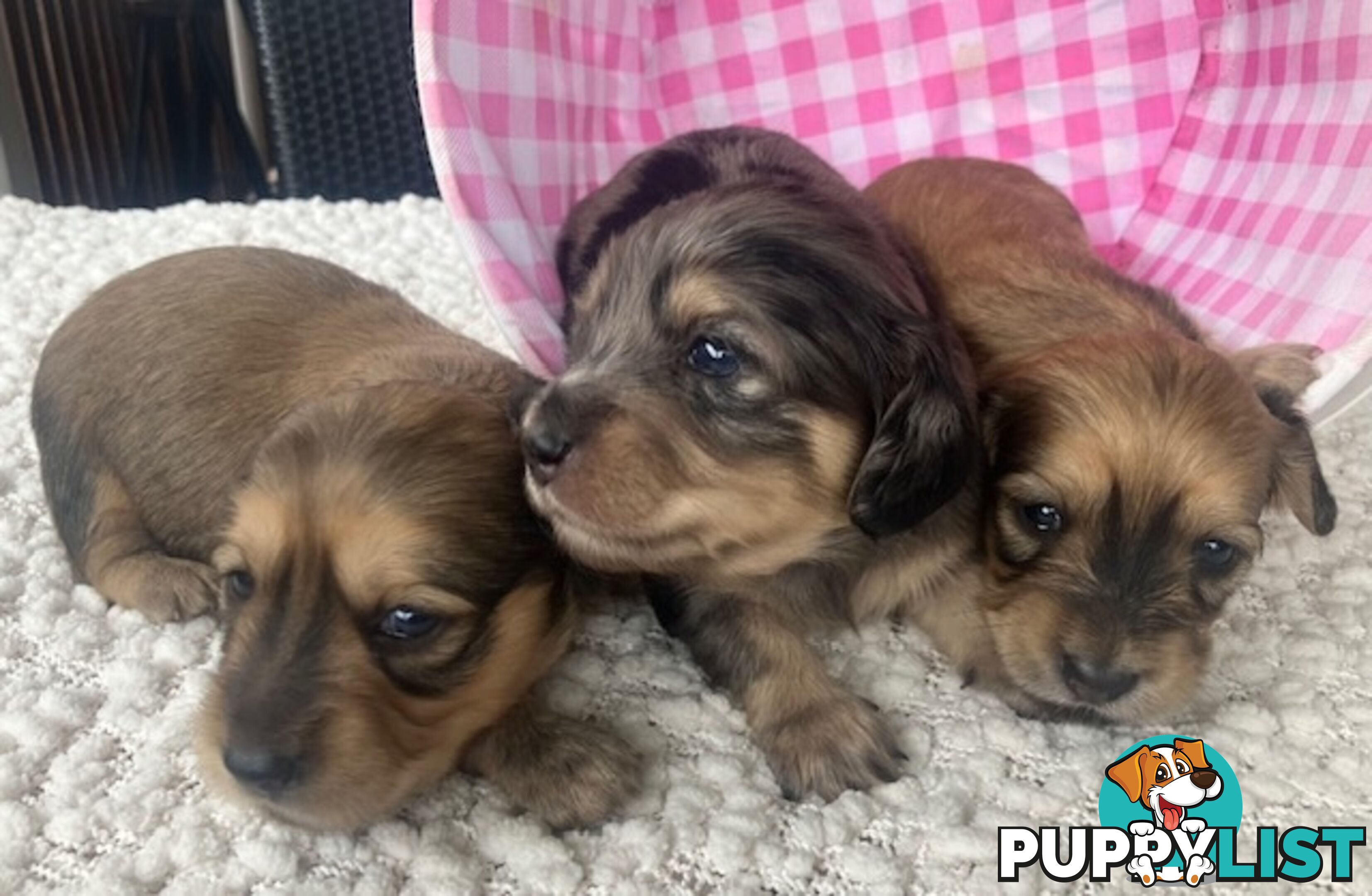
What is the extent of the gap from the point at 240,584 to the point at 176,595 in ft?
1.43

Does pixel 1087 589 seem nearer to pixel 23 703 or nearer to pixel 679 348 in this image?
pixel 679 348

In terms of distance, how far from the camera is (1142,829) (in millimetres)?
1782

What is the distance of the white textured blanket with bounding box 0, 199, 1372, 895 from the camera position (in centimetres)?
170

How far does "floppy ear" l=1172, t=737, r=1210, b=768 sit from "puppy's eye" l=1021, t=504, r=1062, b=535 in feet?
1.22

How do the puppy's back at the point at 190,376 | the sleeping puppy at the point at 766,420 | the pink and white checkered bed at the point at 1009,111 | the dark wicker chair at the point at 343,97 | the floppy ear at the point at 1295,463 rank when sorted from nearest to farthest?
1. the sleeping puppy at the point at 766,420
2. the floppy ear at the point at 1295,463
3. the puppy's back at the point at 190,376
4. the pink and white checkered bed at the point at 1009,111
5. the dark wicker chair at the point at 343,97

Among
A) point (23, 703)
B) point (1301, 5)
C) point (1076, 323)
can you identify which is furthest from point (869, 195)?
point (23, 703)

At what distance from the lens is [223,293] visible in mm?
2365

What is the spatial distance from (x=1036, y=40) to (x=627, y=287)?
1959 mm

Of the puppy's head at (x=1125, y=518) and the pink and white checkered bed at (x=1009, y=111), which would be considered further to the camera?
the pink and white checkered bed at (x=1009, y=111)

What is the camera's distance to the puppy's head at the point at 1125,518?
1.86 metres

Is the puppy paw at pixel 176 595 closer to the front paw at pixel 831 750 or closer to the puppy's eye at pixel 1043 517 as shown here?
the front paw at pixel 831 750

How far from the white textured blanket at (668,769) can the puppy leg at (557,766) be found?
0.03m

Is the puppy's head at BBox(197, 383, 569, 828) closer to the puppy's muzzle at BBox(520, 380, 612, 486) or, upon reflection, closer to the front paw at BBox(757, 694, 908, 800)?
the puppy's muzzle at BBox(520, 380, 612, 486)

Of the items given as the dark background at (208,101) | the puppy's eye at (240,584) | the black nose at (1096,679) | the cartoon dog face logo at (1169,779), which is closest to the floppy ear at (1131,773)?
the cartoon dog face logo at (1169,779)
